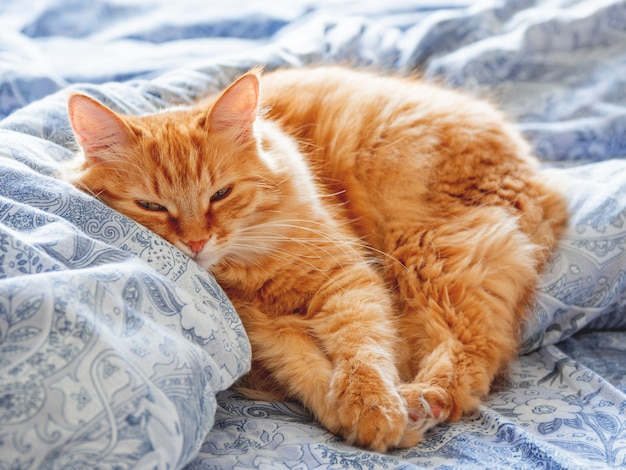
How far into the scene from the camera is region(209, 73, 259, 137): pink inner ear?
141cm

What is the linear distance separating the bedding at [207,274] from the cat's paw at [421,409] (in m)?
0.03

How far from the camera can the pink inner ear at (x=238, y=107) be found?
1.41m

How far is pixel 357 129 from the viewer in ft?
6.03

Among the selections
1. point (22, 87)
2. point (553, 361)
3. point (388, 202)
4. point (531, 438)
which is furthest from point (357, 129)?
point (22, 87)

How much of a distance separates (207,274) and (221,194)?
0.66ft

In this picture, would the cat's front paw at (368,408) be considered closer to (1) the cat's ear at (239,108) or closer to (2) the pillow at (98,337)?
(2) the pillow at (98,337)

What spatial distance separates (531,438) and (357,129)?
3.23ft

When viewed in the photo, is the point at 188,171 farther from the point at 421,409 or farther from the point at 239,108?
the point at 421,409

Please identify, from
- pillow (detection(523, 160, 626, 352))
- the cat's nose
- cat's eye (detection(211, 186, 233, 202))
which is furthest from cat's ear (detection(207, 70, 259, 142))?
pillow (detection(523, 160, 626, 352))

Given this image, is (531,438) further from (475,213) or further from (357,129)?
(357,129)

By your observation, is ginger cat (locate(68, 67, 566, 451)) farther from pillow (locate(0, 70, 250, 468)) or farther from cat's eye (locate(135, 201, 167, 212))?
pillow (locate(0, 70, 250, 468))

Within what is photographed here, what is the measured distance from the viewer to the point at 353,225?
5.74ft

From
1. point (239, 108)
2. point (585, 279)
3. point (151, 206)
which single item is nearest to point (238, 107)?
point (239, 108)

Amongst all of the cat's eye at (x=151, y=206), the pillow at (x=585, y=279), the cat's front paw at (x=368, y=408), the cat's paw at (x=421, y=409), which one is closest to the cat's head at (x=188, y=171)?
the cat's eye at (x=151, y=206)
